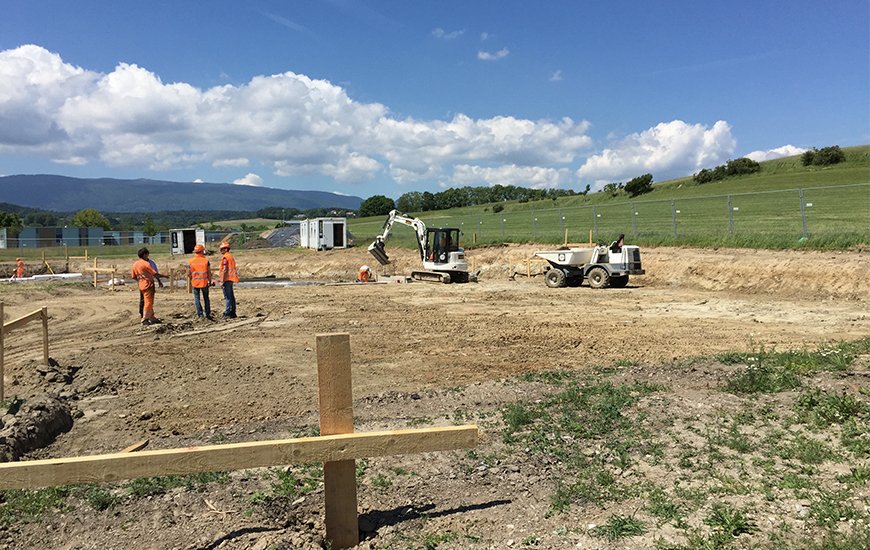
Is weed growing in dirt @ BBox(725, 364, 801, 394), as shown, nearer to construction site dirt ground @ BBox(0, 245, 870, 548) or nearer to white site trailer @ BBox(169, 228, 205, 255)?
construction site dirt ground @ BBox(0, 245, 870, 548)

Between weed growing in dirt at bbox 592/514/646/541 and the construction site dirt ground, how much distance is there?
71 mm

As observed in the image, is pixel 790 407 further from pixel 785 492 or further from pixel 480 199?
pixel 480 199

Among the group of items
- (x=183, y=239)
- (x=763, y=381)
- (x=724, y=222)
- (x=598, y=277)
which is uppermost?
(x=724, y=222)

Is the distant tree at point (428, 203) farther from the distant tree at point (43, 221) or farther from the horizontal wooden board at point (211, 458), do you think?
the horizontal wooden board at point (211, 458)

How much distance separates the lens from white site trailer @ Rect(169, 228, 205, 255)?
48.9m

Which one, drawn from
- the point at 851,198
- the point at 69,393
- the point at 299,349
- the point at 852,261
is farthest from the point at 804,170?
the point at 69,393

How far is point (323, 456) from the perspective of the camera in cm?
395

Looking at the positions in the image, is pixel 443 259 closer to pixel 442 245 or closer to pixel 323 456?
pixel 442 245

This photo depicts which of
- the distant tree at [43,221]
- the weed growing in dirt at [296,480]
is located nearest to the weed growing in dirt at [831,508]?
the weed growing in dirt at [296,480]

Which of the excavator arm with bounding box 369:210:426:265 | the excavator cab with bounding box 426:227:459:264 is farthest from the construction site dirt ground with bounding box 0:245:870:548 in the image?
the excavator arm with bounding box 369:210:426:265

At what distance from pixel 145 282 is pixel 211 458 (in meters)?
11.3

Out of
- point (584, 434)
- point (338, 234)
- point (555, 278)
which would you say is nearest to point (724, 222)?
point (555, 278)

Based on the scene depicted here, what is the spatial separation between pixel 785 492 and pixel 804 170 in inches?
2635

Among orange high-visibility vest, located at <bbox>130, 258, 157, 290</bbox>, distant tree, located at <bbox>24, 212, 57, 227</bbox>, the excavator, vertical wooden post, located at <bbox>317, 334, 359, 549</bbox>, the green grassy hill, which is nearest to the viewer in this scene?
vertical wooden post, located at <bbox>317, 334, 359, 549</bbox>
